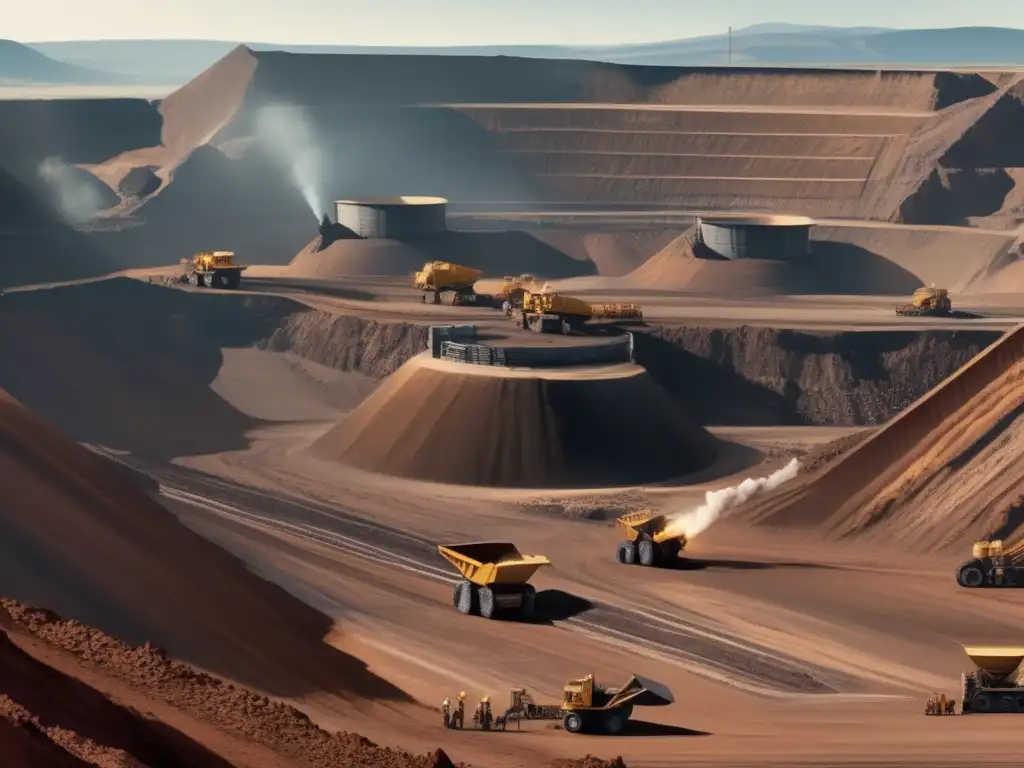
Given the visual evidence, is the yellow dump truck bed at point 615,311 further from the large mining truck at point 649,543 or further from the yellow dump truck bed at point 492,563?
the yellow dump truck bed at point 492,563

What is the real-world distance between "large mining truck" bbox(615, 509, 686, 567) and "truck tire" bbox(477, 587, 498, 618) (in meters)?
7.41

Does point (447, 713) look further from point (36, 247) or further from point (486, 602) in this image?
point (36, 247)

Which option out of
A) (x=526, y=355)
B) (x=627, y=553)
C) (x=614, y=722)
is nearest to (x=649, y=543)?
(x=627, y=553)

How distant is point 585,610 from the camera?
149 feet

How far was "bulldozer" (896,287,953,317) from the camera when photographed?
3543 inches

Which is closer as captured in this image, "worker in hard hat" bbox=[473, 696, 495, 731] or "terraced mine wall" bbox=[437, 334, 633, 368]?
"worker in hard hat" bbox=[473, 696, 495, 731]

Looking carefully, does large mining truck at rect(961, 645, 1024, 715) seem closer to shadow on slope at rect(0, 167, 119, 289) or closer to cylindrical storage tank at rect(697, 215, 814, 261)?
cylindrical storage tank at rect(697, 215, 814, 261)

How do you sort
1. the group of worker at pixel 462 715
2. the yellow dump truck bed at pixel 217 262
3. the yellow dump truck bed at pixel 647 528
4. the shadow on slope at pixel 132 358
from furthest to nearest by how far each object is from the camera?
the yellow dump truck bed at pixel 217 262 < the shadow on slope at pixel 132 358 < the yellow dump truck bed at pixel 647 528 < the group of worker at pixel 462 715

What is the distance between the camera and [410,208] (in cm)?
11344

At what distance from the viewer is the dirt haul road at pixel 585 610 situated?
39.3 m

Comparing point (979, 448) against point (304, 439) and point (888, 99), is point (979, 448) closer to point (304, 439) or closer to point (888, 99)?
point (304, 439)

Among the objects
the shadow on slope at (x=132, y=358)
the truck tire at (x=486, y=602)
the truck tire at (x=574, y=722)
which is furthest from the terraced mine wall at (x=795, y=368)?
the truck tire at (x=574, y=722)

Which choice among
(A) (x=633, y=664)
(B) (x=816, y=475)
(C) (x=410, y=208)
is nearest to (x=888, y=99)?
(C) (x=410, y=208)

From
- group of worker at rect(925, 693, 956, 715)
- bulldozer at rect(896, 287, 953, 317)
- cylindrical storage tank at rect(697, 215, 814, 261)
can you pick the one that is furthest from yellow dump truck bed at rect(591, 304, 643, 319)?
group of worker at rect(925, 693, 956, 715)
